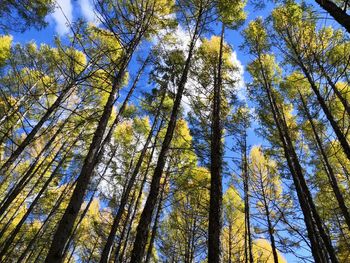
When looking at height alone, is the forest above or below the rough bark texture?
above

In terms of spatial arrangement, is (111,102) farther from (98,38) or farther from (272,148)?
(272,148)

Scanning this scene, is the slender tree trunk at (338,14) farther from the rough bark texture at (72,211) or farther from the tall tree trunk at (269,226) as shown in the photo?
the tall tree trunk at (269,226)

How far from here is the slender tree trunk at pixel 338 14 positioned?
112 inches

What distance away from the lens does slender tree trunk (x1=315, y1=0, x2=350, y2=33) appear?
9.33 ft

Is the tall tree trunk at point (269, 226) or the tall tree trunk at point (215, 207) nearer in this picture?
the tall tree trunk at point (215, 207)

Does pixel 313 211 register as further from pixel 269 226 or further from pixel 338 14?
pixel 338 14

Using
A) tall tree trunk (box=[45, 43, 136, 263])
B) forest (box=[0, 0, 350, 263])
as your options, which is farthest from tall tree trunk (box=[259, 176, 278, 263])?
tall tree trunk (box=[45, 43, 136, 263])

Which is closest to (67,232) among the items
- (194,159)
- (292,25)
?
(194,159)

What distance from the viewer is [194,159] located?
11609 mm

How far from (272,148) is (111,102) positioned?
26.1ft

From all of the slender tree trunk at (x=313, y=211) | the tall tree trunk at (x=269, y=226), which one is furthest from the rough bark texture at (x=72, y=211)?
the tall tree trunk at (x=269, y=226)

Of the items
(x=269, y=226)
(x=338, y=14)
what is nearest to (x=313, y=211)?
(x=269, y=226)

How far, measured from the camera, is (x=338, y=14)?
9.78 ft

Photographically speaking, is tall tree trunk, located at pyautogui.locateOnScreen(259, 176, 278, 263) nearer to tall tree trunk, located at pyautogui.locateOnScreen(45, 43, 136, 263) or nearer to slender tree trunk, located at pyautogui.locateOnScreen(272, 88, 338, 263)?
slender tree trunk, located at pyautogui.locateOnScreen(272, 88, 338, 263)
